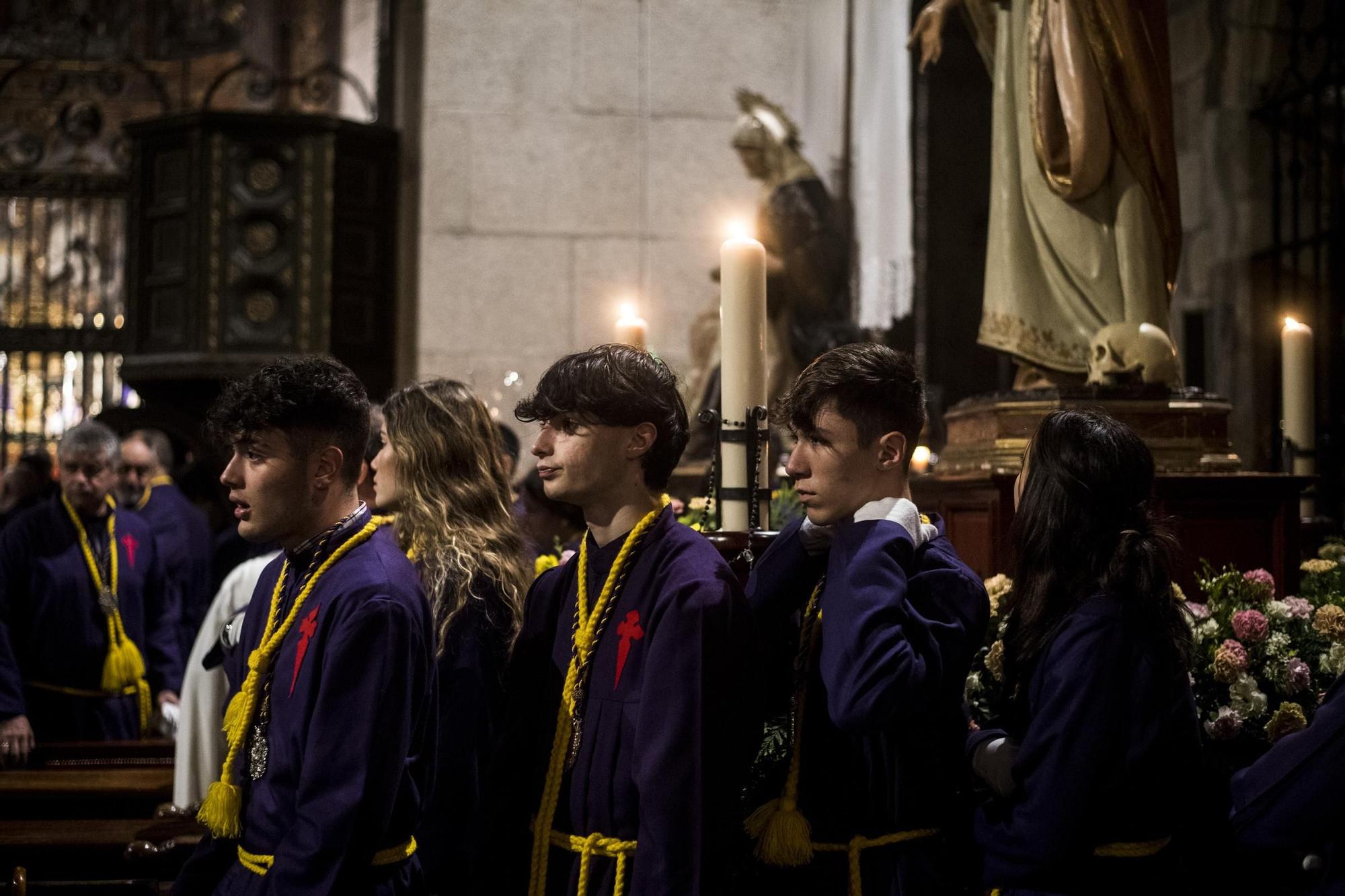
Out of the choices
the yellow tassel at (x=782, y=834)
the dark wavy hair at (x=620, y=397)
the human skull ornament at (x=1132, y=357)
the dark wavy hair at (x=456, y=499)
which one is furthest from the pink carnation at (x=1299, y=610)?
the dark wavy hair at (x=456, y=499)

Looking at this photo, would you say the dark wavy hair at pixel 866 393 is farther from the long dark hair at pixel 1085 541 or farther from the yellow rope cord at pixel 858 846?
the yellow rope cord at pixel 858 846

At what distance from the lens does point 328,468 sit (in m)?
2.47

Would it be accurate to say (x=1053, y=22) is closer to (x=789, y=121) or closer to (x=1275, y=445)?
(x=1275, y=445)

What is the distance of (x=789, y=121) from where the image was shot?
8.31 metres

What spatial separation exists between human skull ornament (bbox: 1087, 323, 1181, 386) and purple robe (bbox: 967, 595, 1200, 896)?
5.71 feet

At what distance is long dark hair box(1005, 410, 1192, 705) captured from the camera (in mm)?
2248

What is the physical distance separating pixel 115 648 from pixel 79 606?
0.23m

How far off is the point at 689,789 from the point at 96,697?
409 cm

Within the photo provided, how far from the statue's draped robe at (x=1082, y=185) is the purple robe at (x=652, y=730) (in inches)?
84.0

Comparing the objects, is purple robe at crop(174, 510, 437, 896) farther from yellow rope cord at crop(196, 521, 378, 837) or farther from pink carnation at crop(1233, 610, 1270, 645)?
pink carnation at crop(1233, 610, 1270, 645)

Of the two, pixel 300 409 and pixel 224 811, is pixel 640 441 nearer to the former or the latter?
pixel 300 409

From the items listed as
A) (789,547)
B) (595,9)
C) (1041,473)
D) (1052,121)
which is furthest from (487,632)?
(595,9)

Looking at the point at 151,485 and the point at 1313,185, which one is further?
the point at 1313,185

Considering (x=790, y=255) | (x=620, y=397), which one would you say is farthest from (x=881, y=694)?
(x=790, y=255)
